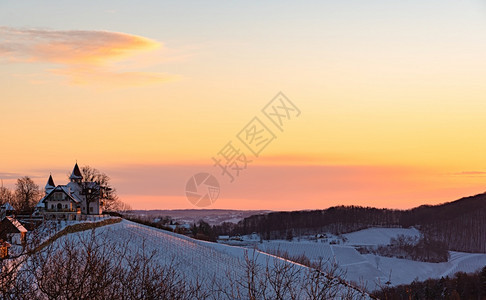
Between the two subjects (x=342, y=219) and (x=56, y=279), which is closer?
(x=56, y=279)

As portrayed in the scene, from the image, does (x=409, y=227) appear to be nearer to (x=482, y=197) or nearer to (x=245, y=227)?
(x=482, y=197)

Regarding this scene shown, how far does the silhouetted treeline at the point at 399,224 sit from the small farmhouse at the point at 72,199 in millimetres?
97078

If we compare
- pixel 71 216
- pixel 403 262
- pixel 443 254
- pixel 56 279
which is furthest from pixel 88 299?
pixel 443 254

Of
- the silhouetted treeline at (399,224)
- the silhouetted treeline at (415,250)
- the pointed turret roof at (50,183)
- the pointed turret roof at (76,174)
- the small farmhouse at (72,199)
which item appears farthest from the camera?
the silhouetted treeline at (399,224)

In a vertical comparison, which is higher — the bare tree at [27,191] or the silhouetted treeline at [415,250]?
the bare tree at [27,191]

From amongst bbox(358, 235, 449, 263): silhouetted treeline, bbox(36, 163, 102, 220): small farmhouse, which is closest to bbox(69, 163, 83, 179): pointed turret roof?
bbox(36, 163, 102, 220): small farmhouse

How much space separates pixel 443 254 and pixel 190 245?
4243 inches

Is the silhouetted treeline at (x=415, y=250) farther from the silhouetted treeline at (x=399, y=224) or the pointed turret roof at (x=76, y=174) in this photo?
the pointed turret roof at (x=76, y=174)

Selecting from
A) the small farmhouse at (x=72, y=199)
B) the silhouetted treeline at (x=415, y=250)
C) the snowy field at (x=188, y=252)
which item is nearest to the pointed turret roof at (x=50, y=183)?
the small farmhouse at (x=72, y=199)

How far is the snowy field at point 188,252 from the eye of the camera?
37.1 m

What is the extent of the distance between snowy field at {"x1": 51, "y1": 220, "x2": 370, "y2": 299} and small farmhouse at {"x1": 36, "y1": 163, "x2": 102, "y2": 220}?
11605mm

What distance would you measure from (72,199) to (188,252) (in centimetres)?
2367

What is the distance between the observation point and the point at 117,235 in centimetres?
4553

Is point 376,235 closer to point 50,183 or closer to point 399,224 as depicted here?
point 399,224
